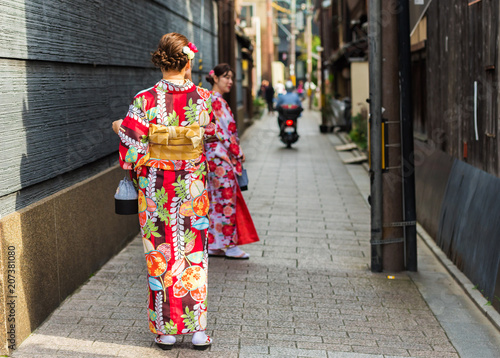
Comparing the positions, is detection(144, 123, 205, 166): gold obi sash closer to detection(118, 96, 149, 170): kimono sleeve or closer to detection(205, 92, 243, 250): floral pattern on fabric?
detection(118, 96, 149, 170): kimono sleeve

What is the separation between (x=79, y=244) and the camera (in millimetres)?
5805

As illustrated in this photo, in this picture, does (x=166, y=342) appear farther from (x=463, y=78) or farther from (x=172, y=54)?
(x=463, y=78)

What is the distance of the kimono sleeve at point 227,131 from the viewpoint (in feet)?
21.9

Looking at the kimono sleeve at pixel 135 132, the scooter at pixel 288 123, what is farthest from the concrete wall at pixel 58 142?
the scooter at pixel 288 123

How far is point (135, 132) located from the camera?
14.3 feet

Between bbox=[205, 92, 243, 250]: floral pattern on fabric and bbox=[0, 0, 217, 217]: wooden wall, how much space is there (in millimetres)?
1121

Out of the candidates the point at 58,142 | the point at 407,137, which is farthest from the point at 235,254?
the point at 58,142

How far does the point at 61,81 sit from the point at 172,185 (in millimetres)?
1669

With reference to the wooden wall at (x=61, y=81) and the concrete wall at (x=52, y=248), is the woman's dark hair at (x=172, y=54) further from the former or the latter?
the concrete wall at (x=52, y=248)

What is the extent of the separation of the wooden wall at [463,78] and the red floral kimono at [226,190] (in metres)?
2.29

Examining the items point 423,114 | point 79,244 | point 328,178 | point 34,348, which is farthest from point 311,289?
point 328,178

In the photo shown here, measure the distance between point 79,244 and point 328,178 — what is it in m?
8.13

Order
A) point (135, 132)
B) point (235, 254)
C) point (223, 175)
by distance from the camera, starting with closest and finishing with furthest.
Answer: point (135, 132) < point (223, 175) < point (235, 254)

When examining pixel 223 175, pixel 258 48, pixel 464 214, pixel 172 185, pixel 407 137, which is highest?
pixel 258 48
